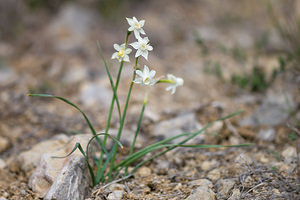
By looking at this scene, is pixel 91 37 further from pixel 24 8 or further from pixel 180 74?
pixel 180 74

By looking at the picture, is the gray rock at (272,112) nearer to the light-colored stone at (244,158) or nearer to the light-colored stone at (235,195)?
the light-colored stone at (244,158)

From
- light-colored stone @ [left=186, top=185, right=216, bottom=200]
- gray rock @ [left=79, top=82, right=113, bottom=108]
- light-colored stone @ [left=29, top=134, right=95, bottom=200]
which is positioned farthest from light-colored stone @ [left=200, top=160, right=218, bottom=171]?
gray rock @ [left=79, top=82, right=113, bottom=108]

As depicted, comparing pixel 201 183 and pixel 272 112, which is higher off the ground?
pixel 272 112

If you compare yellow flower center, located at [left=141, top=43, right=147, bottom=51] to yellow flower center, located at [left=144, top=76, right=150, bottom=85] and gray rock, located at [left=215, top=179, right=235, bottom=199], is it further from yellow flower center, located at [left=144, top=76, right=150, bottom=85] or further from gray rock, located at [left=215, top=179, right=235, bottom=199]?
gray rock, located at [left=215, top=179, right=235, bottom=199]

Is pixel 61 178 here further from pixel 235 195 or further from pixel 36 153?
pixel 235 195

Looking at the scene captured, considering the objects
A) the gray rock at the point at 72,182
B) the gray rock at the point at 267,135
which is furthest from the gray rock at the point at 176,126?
the gray rock at the point at 72,182

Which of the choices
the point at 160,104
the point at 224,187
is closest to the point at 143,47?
the point at 224,187
